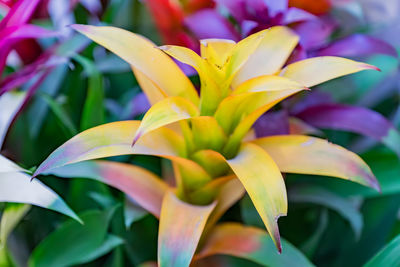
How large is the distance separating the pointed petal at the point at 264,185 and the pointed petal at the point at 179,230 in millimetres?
79

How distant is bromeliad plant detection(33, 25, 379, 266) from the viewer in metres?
0.47

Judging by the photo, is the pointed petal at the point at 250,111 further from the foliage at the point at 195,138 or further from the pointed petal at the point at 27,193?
the pointed petal at the point at 27,193

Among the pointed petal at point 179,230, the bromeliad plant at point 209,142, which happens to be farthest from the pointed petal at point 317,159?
the pointed petal at point 179,230

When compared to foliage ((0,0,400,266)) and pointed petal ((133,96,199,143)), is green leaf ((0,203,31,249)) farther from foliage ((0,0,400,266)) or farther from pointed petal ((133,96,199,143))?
pointed petal ((133,96,199,143))

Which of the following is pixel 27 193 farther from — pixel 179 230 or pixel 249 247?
pixel 249 247

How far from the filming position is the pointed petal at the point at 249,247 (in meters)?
0.56

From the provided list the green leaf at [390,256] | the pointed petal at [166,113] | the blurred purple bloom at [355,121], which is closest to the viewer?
the pointed petal at [166,113]

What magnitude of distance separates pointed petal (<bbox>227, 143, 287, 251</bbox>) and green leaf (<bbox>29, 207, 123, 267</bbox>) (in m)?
0.19

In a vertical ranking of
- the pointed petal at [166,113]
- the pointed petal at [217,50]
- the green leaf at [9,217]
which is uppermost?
the pointed petal at [217,50]

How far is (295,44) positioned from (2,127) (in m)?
0.38

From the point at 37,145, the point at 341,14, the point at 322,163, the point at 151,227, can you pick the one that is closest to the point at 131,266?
the point at 151,227

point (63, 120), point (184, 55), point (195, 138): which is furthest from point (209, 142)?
point (63, 120)

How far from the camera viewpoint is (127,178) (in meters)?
0.60

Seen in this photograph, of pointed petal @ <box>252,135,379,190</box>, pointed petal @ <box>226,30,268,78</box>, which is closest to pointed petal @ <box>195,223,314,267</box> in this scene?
pointed petal @ <box>252,135,379,190</box>
